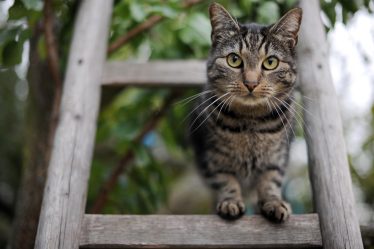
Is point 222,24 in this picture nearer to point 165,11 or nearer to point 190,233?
point 165,11

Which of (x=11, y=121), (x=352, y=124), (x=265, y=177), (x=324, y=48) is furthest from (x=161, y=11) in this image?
(x=11, y=121)

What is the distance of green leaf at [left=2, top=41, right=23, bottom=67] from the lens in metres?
1.84

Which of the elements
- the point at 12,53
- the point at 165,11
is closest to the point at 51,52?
the point at 12,53

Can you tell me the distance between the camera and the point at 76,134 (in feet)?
5.17

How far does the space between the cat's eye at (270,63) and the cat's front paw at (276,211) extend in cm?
52

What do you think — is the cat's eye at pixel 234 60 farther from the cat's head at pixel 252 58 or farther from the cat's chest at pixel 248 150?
the cat's chest at pixel 248 150

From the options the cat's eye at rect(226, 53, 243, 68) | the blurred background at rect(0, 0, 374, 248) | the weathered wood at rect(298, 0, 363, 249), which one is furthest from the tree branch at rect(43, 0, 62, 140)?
the weathered wood at rect(298, 0, 363, 249)

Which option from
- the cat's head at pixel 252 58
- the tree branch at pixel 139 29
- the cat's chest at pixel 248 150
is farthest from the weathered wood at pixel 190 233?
the tree branch at pixel 139 29

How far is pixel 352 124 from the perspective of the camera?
3.74 metres

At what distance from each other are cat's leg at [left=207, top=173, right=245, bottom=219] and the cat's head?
0.35 m

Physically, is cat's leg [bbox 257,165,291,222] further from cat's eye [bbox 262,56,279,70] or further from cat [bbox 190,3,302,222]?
cat's eye [bbox 262,56,279,70]

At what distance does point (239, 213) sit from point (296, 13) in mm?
782

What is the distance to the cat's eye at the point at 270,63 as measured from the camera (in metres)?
1.65

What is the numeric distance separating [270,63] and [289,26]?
161 millimetres
